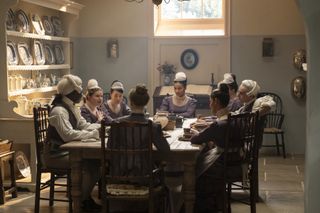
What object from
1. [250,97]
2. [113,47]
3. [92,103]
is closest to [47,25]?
[113,47]

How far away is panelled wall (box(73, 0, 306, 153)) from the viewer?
8195 mm

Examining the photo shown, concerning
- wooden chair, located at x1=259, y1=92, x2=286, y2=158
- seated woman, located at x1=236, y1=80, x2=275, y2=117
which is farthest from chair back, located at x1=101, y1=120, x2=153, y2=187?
wooden chair, located at x1=259, y1=92, x2=286, y2=158

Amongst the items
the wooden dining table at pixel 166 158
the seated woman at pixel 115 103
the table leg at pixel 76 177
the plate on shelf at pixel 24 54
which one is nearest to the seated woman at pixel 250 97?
the wooden dining table at pixel 166 158

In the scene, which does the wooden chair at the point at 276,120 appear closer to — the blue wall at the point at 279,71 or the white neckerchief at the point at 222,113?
the blue wall at the point at 279,71

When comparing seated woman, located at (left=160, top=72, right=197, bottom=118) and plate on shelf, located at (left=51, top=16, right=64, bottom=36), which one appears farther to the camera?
plate on shelf, located at (left=51, top=16, right=64, bottom=36)

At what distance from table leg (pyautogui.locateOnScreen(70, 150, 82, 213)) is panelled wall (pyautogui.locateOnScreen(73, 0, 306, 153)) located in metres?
4.16

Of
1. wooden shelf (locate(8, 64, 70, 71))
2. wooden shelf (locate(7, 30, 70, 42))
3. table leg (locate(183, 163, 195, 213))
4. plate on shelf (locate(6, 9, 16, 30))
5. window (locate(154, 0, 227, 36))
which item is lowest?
table leg (locate(183, 163, 195, 213))

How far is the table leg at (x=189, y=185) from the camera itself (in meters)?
4.33

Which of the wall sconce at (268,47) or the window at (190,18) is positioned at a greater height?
the window at (190,18)

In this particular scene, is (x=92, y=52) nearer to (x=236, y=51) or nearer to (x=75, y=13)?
(x=75, y=13)

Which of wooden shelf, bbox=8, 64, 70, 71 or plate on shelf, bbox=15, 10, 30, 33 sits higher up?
plate on shelf, bbox=15, 10, 30, 33

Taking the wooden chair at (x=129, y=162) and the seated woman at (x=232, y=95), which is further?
the seated woman at (x=232, y=95)

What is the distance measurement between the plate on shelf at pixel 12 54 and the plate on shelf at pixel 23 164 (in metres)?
1.02

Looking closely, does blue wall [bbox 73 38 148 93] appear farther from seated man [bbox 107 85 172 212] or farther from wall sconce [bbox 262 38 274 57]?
seated man [bbox 107 85 172 212]
